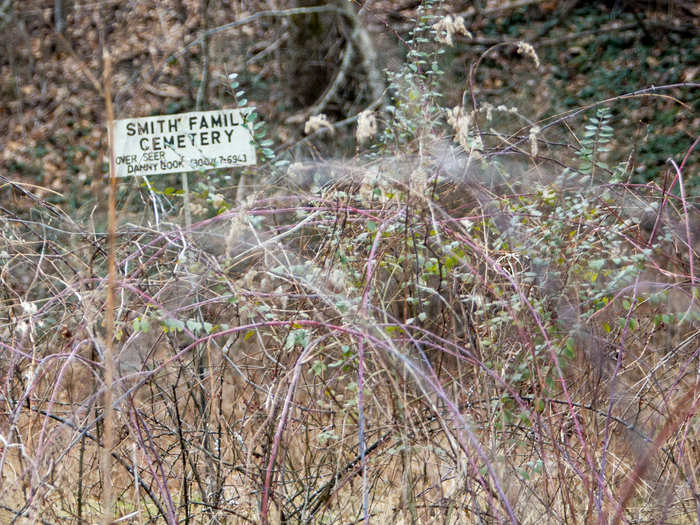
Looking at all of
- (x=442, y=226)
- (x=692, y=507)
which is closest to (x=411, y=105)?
(x=442, y=226)

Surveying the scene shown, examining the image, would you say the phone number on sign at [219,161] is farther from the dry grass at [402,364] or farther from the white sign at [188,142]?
the dry grass at [402,364]

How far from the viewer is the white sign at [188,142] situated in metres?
3.75

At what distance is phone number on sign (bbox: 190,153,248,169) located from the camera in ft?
12.1

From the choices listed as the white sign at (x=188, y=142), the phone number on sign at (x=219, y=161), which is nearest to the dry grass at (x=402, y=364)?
the phone number on sign at (x=219, y=161)

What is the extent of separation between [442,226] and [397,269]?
1.05ft

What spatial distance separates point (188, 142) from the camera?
3.77m

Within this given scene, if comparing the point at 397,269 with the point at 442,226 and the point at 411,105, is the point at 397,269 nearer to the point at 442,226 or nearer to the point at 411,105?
the point at 442,226

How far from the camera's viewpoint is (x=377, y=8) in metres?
8.77

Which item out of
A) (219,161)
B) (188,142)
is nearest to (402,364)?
(219,161)

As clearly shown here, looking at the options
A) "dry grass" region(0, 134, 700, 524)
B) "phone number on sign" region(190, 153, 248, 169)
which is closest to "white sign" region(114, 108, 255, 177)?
"phone number on sign" region(190, 153, 248, 169)

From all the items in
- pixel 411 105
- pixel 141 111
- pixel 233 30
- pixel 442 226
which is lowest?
pixel 141 111

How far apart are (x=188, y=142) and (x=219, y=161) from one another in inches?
6.5

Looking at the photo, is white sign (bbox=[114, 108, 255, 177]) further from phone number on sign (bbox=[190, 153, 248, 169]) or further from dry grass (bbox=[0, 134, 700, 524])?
→ dry grass (bbox=[0, 134, 700, 524])

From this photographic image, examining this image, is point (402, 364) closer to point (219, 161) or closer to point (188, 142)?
point (219, 161)
